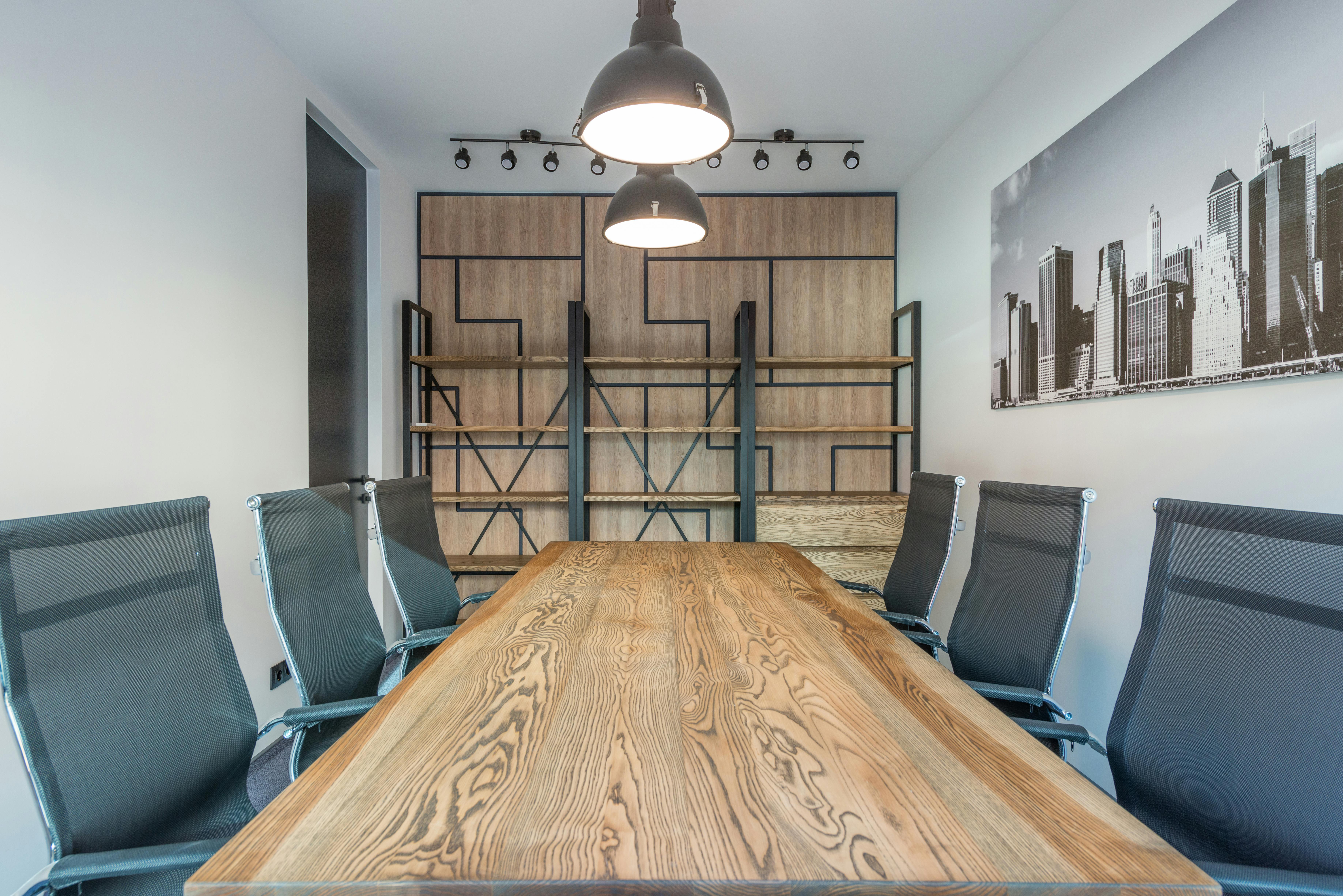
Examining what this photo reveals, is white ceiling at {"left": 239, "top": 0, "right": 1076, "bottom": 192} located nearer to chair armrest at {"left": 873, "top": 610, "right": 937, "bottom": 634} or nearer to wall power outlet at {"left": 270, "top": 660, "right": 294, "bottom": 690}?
chair armrest at {"left": 873, "top": 610, "right": 937, "bottom": 634}

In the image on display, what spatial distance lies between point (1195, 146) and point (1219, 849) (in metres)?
1.85

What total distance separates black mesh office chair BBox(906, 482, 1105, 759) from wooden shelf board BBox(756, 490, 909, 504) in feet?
6.16

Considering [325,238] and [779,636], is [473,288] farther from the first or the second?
[779,636]

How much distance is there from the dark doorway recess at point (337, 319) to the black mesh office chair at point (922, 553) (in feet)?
8.05

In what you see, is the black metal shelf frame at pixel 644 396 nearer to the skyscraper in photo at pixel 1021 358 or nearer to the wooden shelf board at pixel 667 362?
the wooden shelf board at pixel 667 362

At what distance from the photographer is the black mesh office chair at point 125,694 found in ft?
3.00

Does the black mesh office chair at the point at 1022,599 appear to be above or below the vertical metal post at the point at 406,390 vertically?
below

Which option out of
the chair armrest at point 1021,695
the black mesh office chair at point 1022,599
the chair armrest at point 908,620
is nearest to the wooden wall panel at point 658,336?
the chair armrest at point 908,620

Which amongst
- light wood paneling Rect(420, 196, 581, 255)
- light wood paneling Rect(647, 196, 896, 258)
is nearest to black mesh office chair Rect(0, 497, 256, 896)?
light wood paneling Rect(420, 196, 581, 255)

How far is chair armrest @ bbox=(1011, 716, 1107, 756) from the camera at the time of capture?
1190mm

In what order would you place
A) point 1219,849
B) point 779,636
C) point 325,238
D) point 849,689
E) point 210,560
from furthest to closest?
point 325,238 < point 779,636 < point 210,560 < point 849,689 < point 1219,849

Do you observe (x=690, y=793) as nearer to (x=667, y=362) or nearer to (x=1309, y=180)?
(x=1309, y=180)

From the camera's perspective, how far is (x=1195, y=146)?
1843 mm

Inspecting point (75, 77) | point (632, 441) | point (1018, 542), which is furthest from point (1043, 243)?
point (75, 77)
